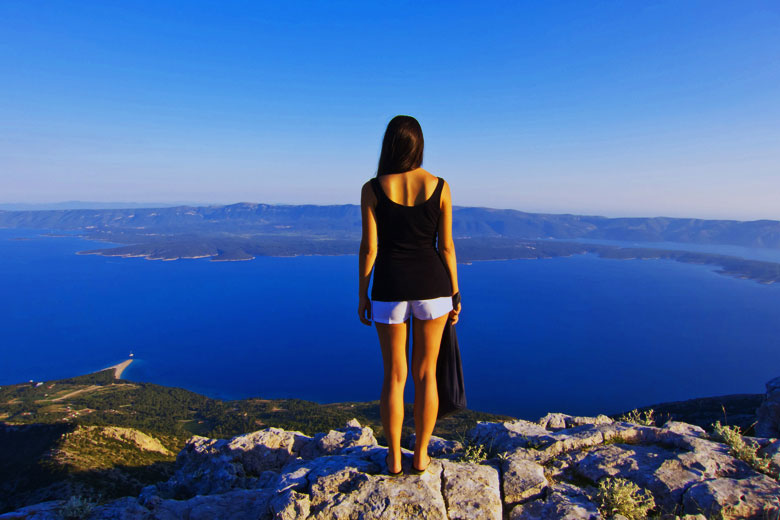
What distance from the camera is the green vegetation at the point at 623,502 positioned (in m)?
3.35

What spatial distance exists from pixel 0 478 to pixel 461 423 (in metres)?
39.0

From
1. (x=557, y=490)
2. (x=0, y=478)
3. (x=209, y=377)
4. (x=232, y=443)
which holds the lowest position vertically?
(x=209, y=377)

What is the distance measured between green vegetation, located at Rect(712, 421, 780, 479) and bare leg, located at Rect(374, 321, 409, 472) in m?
3.67

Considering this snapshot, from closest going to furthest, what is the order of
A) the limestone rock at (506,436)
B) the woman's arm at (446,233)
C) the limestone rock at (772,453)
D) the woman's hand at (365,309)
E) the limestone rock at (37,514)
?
the woman's arm at (446,233), the woman's hand at (365,309), the limestone rock at (772,453), the limestone rock at (37,514), the limestone rock at (506,436)

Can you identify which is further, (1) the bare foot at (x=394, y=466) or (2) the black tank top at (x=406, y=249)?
(1) the bare foot at (x=394, y=466)

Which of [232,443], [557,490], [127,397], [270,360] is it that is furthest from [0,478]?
[270,360]

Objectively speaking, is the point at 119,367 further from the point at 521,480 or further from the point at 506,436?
the point at 521,480

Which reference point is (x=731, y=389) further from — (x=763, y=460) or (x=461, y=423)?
(x=763, y=460)

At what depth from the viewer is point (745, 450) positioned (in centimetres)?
413

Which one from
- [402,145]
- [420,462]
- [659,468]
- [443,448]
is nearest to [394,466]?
A: [420,462]

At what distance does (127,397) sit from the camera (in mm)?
63562

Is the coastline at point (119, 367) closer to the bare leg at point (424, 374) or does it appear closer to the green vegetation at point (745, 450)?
the bare leg at point (424, 374)

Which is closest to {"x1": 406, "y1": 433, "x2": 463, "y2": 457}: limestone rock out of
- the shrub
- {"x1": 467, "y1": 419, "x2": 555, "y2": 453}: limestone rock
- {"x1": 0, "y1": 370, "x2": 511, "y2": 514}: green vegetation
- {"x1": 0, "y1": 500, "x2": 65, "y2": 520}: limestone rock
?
{"x1": 467, "y1": 419, "x2": 555, "y2": 453}: limestone rock

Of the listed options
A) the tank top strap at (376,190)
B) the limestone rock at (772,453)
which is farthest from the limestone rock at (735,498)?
the tank top strap at (376,190)
